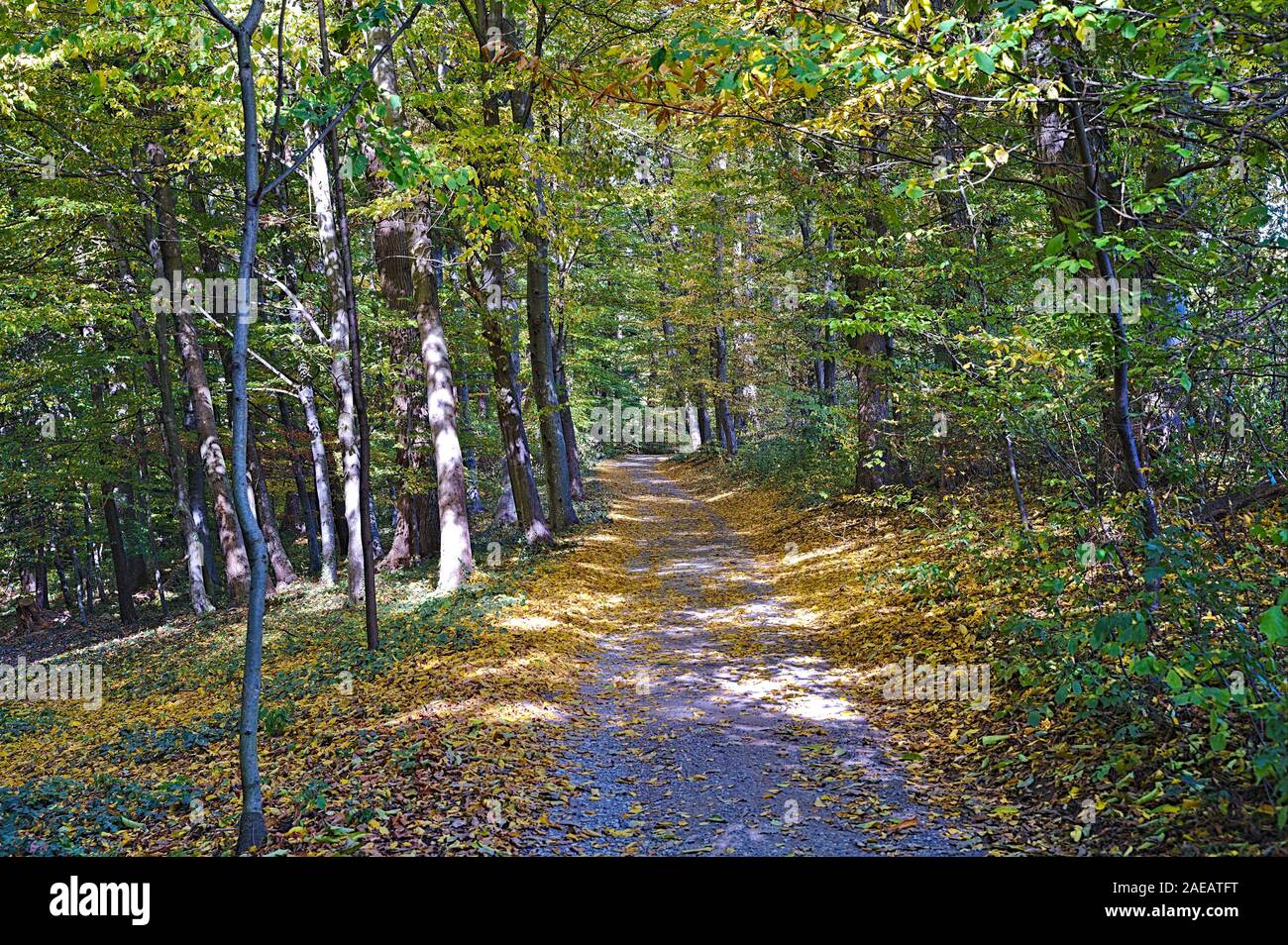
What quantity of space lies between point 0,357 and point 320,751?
54.6 feet

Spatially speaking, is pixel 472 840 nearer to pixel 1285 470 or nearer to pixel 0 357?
pixel 1285 470

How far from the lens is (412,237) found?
1291cm

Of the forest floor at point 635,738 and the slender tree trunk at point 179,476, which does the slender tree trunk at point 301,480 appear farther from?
the forest floor at point 635,738
